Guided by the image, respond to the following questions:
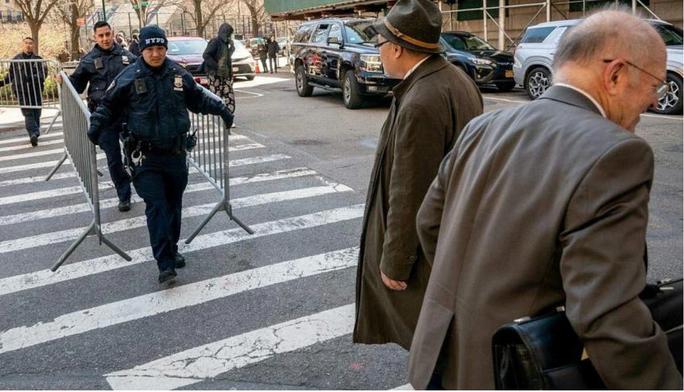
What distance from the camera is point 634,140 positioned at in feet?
5.03

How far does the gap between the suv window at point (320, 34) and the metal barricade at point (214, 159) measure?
850 cm

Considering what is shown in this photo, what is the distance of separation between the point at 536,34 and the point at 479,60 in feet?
5.30

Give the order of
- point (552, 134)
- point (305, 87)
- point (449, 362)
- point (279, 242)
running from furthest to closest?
1. point (305, 87)
2. point (279, 242)
3. point (449, 362)
4. point (552, 134)

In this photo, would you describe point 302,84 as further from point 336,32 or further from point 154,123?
point 154,123

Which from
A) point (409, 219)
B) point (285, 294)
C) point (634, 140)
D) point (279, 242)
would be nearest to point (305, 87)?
point (279, 242)

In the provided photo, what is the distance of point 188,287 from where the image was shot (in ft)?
17.0

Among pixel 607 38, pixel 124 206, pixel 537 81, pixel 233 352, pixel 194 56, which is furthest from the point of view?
pixel 194 56

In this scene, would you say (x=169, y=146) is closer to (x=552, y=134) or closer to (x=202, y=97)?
(x=202, y=97)

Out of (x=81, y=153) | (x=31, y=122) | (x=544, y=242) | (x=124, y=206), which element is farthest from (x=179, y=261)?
(x=31, y=122)

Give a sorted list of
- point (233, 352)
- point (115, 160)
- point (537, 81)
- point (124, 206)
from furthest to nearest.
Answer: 1. point (537, 81)
2. point (124, 206)
3. point (115, 160)
4. point (233, 352)

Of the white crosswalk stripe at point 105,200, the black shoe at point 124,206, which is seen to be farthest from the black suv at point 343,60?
the black shoe at point 124,206

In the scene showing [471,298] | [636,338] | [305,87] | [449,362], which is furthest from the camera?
[305,87]

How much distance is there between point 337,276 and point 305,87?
1314cm

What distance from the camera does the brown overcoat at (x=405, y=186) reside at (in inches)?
108
